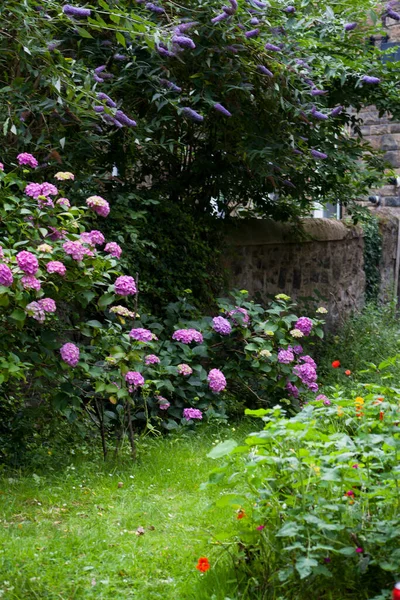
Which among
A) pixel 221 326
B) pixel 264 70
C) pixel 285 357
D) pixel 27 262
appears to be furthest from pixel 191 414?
pixel 264 70

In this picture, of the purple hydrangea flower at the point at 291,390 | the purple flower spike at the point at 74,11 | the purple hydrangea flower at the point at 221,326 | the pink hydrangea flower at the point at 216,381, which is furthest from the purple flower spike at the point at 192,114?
the purple hydrangea flower at the point at 291,390

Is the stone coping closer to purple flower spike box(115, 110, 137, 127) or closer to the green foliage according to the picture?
purple flower spike box(115, 110, 137, 127)

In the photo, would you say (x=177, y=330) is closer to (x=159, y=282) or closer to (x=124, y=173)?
(x=159, y=282)

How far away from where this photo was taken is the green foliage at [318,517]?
2922 millimetres

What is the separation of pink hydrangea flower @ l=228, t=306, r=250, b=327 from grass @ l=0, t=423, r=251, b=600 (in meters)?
1.59

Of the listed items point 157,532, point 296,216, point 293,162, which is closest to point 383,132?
point 296,216

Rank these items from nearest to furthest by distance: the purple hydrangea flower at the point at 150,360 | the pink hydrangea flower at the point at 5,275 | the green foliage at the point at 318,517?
the green foliage at the point at 318,517, the pink hydrangea flower at the point at 5,275, the purple hydrangea flower at the point at 150,360

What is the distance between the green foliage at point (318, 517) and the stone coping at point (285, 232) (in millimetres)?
5163

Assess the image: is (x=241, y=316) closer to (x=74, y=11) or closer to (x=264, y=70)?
(x=264, y=70)

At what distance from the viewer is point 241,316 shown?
6984mm

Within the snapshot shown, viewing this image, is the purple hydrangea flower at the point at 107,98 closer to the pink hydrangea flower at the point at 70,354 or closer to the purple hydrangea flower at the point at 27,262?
the purple hydrangea flower at the point at 27,262

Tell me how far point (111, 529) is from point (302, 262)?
6.01 metres

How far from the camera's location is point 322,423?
14.8ft

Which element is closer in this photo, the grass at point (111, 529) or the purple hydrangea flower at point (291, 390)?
the grass at point (111, 529)
